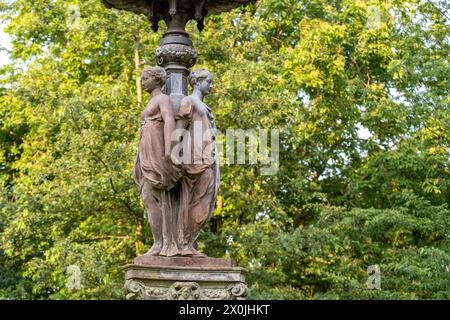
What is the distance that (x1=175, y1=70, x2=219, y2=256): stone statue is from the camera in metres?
8.94

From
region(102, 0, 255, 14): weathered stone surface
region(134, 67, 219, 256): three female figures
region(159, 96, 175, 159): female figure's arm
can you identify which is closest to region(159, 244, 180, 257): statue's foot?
region(134, 67, 219, 256): three female figures

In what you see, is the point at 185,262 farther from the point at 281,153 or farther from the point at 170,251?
the point at 281,153

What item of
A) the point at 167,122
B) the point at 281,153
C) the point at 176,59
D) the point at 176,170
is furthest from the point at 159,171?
the point at 281,153

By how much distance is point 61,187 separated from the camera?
19.8 m

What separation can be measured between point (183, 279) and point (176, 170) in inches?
42.8

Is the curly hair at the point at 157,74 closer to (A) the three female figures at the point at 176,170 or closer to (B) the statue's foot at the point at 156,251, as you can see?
(A) the three female figures at the point at 176,170

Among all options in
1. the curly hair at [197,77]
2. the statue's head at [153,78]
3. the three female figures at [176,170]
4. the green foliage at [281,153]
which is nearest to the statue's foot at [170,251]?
the three female figures at [176,170]

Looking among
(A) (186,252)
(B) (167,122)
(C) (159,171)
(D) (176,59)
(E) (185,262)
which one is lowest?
(E) (185,262)

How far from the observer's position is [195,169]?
29.3 feet

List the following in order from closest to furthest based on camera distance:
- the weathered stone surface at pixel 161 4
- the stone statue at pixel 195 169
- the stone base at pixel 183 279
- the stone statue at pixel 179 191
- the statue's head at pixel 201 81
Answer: the stone base at pixel 183 279 < the stone statue at pixel 179 191 < the stone statue at pixel 195 169 < the statue's head at pixel 201 81 < the weathered stone surface at pixel 161 4

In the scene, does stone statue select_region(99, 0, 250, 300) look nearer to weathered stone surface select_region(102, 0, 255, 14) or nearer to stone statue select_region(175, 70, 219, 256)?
stone statue select_region(175, 70, 219, 256)

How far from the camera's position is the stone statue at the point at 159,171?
8852 millimetres

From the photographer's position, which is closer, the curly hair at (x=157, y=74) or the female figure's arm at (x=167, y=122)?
the female figure's arm at (x=167, y=122)

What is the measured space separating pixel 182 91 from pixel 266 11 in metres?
14.3
